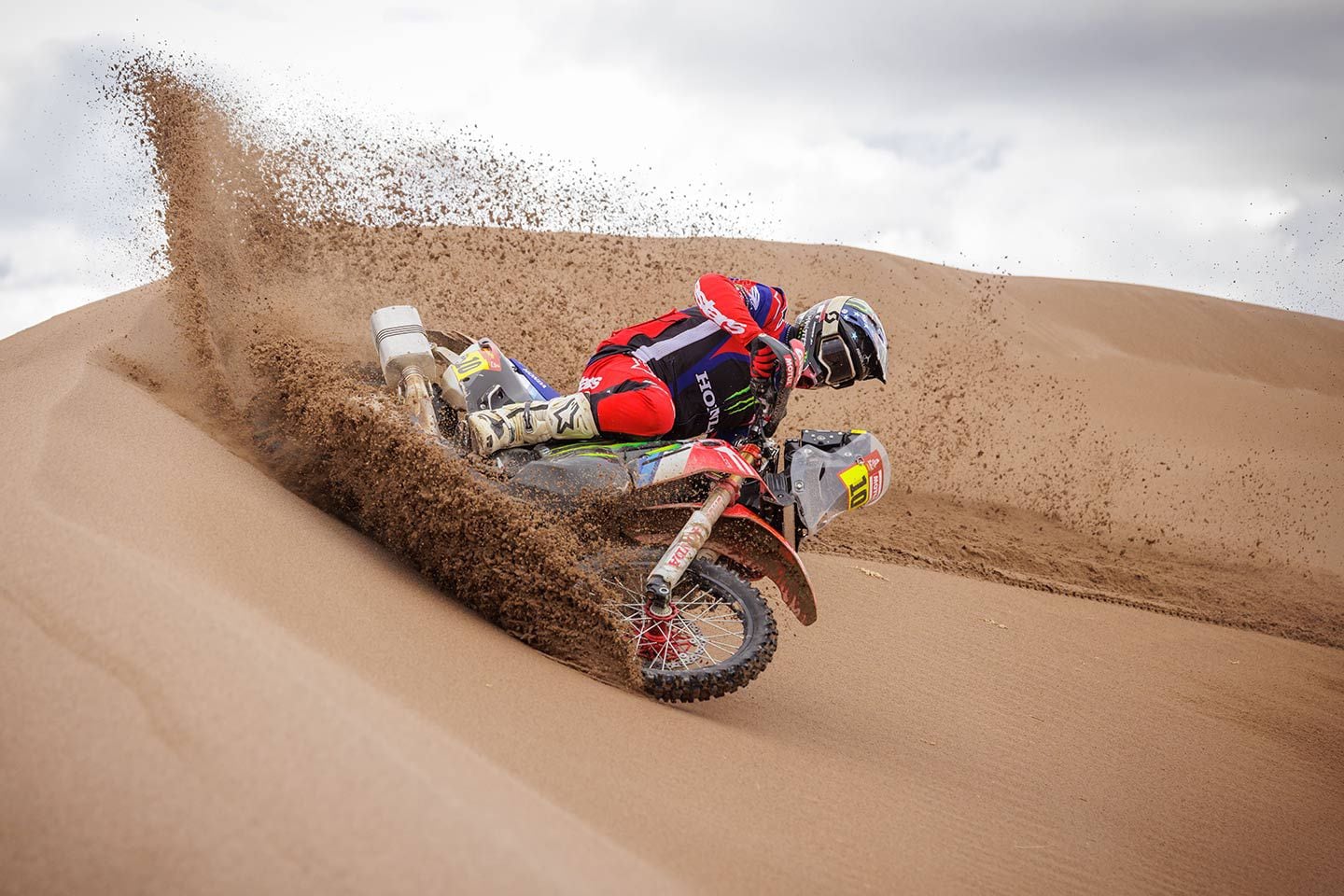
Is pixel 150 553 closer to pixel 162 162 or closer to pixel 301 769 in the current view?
pixel 301 769

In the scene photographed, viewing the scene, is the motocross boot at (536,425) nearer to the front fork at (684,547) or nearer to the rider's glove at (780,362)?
the front fork at (684,547)

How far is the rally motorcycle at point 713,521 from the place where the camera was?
12.5 feet

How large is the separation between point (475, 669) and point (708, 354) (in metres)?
1.90

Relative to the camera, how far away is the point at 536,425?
4438 mm

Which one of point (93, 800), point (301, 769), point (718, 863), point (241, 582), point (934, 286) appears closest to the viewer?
point (93, 800)

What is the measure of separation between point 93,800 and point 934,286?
2087cm

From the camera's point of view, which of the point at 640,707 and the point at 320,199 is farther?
the point at 320,199

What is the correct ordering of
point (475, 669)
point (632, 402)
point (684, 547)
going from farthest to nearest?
1. point (632, 402)
2. point (684, 547)
3. point (475, 669)

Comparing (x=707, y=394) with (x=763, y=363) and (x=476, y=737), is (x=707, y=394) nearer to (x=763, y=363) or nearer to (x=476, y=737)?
(x=763, y=363)

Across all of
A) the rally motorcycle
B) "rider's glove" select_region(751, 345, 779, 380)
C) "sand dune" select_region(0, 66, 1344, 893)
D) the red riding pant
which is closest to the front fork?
the rally motorcycle

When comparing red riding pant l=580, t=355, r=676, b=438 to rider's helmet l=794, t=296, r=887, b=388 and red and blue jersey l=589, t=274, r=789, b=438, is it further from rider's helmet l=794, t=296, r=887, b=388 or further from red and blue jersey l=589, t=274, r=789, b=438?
rider's helmet l=794, t=296, r=887, b=388

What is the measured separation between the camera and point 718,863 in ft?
8.95

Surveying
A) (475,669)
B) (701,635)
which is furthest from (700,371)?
(475,669)

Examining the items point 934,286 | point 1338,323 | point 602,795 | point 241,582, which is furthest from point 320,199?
point 1338,323
